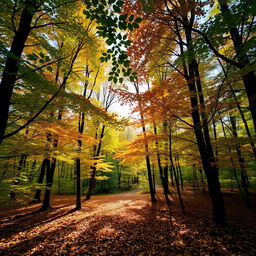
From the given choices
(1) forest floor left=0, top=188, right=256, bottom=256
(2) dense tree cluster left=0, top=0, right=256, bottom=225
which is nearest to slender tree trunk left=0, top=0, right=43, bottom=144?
(2) dense tree cluster left=0, top=0, right=256, bottom=225

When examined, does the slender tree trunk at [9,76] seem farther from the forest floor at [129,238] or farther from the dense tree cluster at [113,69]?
the forest floor at [129,238]

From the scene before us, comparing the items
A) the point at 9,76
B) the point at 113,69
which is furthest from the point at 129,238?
the point at 9,76

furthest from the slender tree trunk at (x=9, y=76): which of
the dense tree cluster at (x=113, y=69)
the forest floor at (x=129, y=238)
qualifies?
the forest floor at (x=129, y=238)

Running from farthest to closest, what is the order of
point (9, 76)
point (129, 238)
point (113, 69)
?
point (129, 238)
point (9, 76)
point (113, 69)

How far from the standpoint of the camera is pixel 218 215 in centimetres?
455

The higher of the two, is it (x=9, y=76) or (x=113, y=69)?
(x=9, y=76)

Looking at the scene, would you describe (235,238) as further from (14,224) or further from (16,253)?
(14,224)

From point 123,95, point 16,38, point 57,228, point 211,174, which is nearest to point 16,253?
point 57,228

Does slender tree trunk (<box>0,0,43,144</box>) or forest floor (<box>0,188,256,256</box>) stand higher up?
slender tree trunk (<box>0,0,43,144</box>)

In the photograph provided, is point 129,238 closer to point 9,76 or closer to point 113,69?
point 113,69

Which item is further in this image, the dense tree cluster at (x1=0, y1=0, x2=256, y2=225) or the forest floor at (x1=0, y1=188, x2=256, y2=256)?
the forest floor at (x1=0, y1=188, x2=256, y2=256)

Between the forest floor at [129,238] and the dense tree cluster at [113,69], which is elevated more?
the dense tree cluster at [113,69]

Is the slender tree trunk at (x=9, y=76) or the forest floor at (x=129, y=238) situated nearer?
the slender tree trunk at (x=9, y=76)

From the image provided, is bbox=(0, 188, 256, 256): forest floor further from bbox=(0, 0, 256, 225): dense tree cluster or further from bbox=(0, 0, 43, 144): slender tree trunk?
bbox=(0, 0, 43, 144): slender tree trunk
